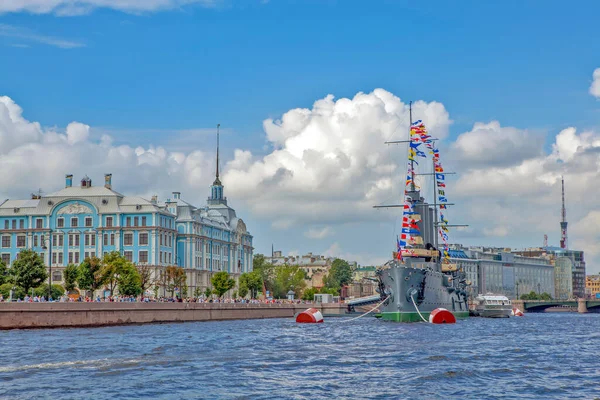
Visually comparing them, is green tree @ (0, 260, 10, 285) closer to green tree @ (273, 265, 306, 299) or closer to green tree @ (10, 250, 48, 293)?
green tree @ (10, 250, 48, 293)

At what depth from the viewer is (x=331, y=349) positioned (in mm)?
55031

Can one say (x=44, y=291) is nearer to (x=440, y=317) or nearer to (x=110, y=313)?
(x=110, y=313)

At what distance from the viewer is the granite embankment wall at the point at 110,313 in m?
72.6

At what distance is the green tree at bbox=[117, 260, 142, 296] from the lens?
113375 mm

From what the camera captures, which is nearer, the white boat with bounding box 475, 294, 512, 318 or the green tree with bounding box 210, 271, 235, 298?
the white boat with bounding box 475, 294, 512, 318

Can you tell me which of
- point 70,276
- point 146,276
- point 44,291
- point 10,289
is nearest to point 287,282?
point 146,276

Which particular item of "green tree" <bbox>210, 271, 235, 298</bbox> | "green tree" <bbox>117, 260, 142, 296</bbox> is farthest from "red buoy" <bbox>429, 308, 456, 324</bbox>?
"green tree" <bbox>210, 271, 235, 298</bbox>

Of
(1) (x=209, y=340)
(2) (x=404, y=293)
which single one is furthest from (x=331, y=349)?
(2) (x=404, y=293)

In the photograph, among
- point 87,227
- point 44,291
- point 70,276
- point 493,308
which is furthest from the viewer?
point 87,227

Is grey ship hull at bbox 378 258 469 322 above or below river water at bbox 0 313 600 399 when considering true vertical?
above

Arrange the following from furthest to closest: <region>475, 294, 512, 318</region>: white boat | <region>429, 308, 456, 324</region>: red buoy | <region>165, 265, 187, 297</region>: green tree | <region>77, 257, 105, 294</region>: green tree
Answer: <region>165, 265, 187, 297</region>: green tree < <region>475, 294, 512, 318</region>: white boat < <region>77, 257, 105, 294</region>: green tree < <region>429, 308, 456, 324</region>: red buoy

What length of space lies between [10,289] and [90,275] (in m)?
17.9

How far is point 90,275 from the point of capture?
11100 cm

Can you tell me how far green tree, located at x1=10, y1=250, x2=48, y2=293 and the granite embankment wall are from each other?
47.1 feet
